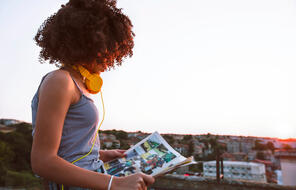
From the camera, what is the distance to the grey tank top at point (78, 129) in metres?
0.76

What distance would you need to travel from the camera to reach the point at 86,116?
30.8 inches

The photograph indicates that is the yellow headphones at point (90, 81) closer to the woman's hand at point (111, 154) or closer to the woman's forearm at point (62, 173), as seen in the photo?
the woman's forearm at point (62, 173)

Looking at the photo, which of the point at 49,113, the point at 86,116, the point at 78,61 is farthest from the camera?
the point at 78,61

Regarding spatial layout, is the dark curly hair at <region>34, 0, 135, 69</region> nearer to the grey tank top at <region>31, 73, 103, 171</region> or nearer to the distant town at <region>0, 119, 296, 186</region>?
the grey tank top at <region>31, 73, 103, 171</region>

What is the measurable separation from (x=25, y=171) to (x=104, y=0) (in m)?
19.2

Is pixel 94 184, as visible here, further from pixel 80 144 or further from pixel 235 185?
pixel 235 185

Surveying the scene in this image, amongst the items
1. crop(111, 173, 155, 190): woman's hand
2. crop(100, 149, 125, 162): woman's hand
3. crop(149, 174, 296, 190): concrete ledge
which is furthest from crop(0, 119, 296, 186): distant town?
crop(111, 173, 155, 190): woman's hand

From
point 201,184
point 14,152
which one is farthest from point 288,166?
point 14,152

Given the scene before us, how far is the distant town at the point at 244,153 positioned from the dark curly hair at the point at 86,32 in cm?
341

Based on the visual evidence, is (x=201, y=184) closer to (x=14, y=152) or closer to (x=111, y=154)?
(x=111, y=154)

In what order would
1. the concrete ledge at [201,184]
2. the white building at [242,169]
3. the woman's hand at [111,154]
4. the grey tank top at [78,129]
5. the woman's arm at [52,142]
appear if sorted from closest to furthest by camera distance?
the woman's arm at [52,142] < the grey tank top at [78,129] < the woman's hand at [111,154] < the concrete ledge at [201,184] < the white building at [242,169]

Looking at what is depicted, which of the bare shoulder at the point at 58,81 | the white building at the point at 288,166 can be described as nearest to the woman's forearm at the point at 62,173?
the bare shoulder at the point at 58,81

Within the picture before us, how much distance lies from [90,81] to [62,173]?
1.20 feet

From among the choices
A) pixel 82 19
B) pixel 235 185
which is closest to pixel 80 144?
pixel 82 19
